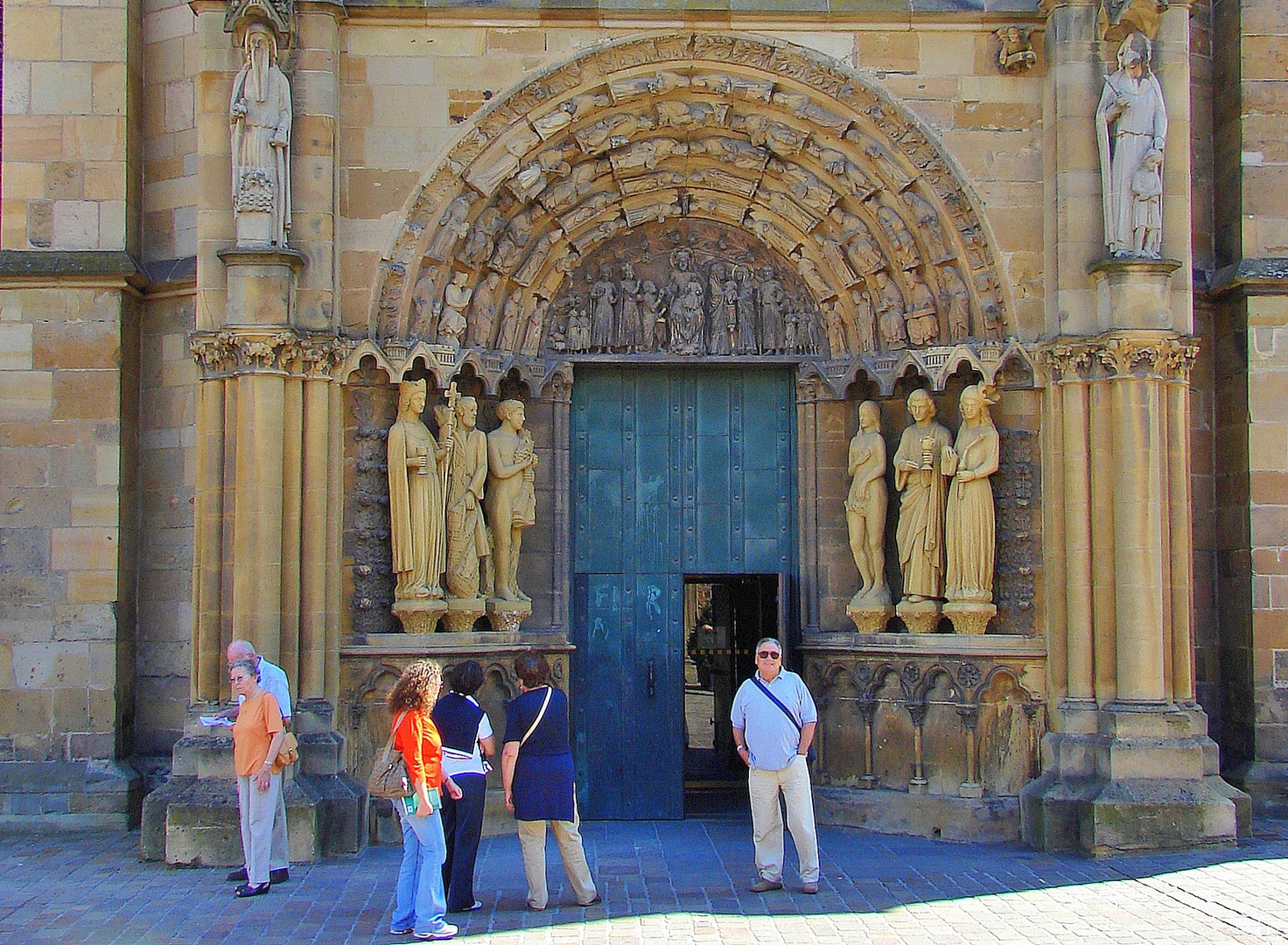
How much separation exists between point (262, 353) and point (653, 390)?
3.67 m

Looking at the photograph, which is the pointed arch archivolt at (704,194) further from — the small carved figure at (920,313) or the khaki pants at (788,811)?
the khaki pants at (788,811)

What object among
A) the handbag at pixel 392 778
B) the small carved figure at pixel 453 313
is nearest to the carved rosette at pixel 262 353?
the small carved figure at pixel 453 313

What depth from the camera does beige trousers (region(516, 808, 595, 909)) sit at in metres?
8.16

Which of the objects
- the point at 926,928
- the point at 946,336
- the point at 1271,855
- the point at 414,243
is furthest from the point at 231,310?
the point at 1271,855

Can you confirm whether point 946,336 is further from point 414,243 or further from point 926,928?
point 926,928

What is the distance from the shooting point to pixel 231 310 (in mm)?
10406

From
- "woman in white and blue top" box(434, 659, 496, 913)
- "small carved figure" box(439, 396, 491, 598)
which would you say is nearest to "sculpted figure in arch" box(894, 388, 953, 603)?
"small carved figure" box(439, 396, 491, 598)

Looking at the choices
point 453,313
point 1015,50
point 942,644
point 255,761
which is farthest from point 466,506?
point 1015,50

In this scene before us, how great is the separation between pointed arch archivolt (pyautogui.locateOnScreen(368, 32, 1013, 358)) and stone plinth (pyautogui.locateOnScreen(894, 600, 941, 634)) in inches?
88.6

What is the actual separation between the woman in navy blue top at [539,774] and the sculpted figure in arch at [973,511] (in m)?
4.17

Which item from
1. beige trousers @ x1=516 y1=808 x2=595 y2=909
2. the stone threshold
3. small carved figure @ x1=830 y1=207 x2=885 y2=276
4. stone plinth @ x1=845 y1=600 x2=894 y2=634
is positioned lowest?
beige trousers @ x1=516 y1=808 x2=595 y2=909

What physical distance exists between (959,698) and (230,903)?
19.2 ft

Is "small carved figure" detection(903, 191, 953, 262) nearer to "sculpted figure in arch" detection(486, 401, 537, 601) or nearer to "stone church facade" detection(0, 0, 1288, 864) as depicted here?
"stone church facade" detection(0, 0, 1288, 864)

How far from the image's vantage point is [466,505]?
11.2 meters
